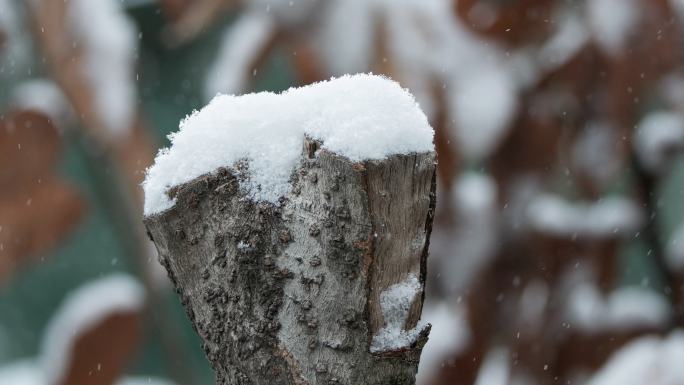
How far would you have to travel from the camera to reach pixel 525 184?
1977mm

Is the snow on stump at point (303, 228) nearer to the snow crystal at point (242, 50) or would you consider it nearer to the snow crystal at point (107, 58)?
the snow crystal at point (242, 50)

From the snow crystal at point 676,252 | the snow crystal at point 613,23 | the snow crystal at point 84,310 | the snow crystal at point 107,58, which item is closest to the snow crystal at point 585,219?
the snow crystal at point 676,252

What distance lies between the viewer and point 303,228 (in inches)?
19.9

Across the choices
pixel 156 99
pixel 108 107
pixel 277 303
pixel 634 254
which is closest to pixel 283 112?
pixel 277 303

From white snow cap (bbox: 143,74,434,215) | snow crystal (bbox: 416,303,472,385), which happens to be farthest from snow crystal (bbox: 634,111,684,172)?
white snow cap (bbox: 143,74,434,215)

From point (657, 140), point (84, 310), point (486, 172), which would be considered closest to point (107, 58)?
point (84, 310)

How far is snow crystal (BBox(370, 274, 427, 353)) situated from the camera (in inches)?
19.1

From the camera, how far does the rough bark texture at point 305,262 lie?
1.58 feet

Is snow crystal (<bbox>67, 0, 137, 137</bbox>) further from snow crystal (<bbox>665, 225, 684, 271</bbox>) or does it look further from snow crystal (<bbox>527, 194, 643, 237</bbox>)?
snow crystal (<bbox>665, 225, 684, 271</bbox>)

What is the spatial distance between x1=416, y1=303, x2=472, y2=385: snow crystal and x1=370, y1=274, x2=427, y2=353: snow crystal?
1.40m

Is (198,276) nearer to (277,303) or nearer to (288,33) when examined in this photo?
(277,303)

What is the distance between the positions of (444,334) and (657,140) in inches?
28.8

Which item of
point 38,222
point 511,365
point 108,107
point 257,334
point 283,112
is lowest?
point 257,334

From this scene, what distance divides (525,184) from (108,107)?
1.18 m
